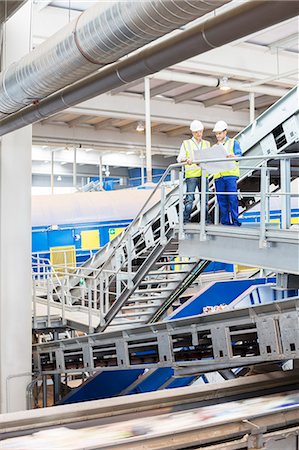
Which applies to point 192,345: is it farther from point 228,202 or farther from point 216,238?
point 228,202

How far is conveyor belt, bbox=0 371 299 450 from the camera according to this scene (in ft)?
12.0

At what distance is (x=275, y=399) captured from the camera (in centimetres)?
448

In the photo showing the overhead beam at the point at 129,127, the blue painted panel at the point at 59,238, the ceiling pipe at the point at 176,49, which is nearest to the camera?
the ceiling pipe at the point at 176,49

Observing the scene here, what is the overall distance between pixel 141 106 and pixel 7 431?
13.2 meters

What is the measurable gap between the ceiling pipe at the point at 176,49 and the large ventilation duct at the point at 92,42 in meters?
0.30

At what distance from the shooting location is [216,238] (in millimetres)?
5809

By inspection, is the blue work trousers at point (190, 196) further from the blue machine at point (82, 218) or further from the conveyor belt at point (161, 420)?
the blue machine at point (82, 218)

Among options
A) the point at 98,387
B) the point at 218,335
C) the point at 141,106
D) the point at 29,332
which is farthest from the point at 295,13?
the point at 141,106

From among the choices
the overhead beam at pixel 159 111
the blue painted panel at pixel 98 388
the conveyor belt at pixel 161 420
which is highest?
the overhead beam at pixel 159 111

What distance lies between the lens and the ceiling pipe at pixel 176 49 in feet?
11.5

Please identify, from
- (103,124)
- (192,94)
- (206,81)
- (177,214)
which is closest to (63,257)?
(206,81)

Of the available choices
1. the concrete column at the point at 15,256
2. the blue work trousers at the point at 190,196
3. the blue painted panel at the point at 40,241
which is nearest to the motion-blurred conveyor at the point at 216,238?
the blue work trousers at the point at 190,196

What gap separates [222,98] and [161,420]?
47.2 feet

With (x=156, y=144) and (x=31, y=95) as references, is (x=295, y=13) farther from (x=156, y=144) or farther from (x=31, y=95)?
(x=156, y=144)
